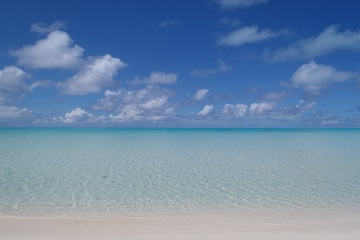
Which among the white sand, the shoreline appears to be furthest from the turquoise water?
the white sand

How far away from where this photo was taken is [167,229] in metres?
7.57

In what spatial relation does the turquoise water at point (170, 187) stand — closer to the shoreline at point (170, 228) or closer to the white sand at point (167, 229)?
the shoreline at point (170, 228)

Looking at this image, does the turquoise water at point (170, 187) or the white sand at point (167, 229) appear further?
the turquoise water at point (170, 187)

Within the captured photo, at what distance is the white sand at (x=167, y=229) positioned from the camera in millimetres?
6938

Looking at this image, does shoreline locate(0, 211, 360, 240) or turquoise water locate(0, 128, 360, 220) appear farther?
turquoise water locate(0, 128, 360, 220)

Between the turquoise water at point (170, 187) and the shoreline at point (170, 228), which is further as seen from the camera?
the turquoise water at point (170, 187)

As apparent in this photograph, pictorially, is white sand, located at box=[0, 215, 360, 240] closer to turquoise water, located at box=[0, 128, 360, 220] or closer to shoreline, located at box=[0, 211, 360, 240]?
shoreline, located at box=[0, 211, 360, 240]

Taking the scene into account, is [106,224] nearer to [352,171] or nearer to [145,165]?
[145,165]

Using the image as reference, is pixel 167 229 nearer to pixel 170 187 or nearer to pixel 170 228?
pixel 170 228

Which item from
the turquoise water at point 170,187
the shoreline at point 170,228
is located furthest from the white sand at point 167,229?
the turquoise water at point 170,187

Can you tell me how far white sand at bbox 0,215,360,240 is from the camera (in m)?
6.94

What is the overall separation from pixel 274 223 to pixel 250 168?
9.50m

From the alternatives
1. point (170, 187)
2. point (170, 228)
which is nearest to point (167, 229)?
point (170, 228)

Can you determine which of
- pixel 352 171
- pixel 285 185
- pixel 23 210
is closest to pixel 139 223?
pixel 23 210
